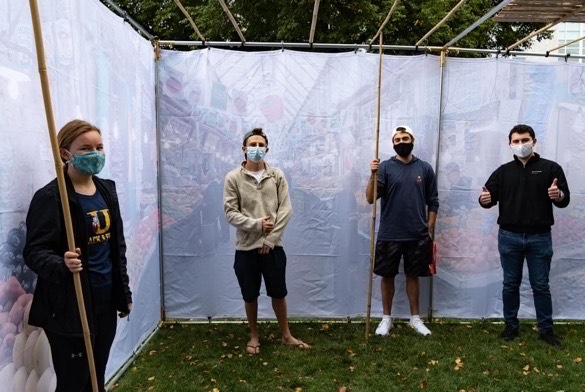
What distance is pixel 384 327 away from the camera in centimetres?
383

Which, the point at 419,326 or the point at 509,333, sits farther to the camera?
the point at 419,326

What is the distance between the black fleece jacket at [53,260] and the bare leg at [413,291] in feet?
8.76

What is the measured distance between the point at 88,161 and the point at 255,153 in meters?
1.48

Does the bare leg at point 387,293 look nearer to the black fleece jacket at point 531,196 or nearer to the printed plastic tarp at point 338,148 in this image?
the printed plastic tarp at point 338,148

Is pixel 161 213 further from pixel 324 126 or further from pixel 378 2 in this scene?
pixel 378 2

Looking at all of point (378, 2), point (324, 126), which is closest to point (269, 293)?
point (324, 126)

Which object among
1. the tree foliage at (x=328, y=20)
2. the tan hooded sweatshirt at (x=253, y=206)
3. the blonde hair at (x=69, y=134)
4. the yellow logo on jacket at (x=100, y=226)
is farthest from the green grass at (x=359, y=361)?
the tree foliage at (x=328, y=20)

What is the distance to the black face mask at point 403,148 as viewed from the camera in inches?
148

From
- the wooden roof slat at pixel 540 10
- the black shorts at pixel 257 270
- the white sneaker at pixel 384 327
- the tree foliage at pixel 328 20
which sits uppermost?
the tree foliage at pixel 328 20

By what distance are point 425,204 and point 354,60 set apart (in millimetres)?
1358

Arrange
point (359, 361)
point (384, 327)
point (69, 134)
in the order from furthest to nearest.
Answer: point (384, 327)
point (359, 361)
point (69, 134)

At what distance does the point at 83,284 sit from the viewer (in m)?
1.96

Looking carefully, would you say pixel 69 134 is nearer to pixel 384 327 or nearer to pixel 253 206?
pixel 253 206

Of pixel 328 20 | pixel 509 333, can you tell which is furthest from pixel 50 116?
pixel 328 20
